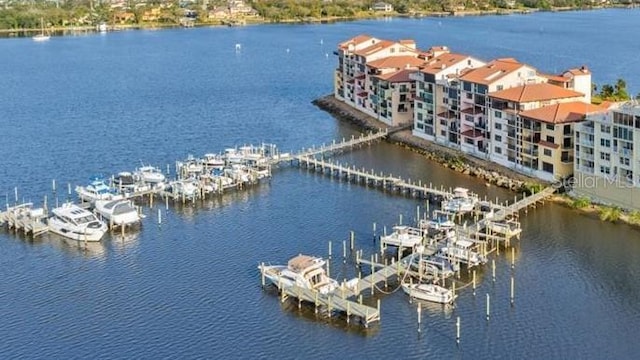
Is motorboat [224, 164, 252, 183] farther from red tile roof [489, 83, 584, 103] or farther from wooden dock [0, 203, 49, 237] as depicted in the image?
red tile roof [489, 83, 584, 103]

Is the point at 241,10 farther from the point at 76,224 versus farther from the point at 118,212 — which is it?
the point at 76,224

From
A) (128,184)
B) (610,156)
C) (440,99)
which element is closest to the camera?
(610,156)

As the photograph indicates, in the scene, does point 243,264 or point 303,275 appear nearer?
point 303,275

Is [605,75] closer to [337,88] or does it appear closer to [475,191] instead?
[337,88]

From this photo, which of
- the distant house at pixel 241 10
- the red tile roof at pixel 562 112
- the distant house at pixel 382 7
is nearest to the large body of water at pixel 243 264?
the red tile roof at pixel 562 112

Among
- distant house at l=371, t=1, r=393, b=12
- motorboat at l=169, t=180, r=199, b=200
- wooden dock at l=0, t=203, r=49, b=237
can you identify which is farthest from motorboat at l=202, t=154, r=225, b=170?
distant house at l=371, t=1, r=393, b=12

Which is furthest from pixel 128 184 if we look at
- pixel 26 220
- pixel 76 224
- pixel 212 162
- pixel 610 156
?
pixel 610 156
